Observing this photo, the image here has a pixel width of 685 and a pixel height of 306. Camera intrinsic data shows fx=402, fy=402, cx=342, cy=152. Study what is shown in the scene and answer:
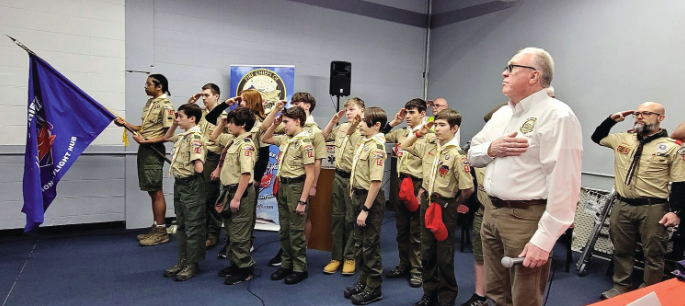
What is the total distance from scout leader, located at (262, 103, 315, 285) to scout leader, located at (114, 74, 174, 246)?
167 cm

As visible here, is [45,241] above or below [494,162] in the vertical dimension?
below

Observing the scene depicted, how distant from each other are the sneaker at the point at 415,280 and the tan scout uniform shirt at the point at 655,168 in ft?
5.86

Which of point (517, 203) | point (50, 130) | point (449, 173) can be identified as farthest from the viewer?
point (50, 130)

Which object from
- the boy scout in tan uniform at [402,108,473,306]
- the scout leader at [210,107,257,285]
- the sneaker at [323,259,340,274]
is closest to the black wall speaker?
the scout leader at [210,107,257,285]

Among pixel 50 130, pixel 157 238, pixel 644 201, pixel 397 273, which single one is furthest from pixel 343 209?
pixel 50 130

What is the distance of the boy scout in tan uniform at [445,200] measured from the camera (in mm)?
2648

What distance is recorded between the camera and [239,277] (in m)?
3.20

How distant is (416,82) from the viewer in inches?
272

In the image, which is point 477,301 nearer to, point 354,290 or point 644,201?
point 354,290

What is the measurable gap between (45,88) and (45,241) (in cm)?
175

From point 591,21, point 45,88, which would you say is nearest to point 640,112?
point 591,21

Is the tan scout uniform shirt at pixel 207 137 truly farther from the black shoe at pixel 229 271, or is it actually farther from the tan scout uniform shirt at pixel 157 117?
the black shoe at pixel 229 271

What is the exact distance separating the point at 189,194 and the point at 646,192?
356 centimetres

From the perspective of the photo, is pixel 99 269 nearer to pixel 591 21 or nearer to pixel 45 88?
pixel 45 88
